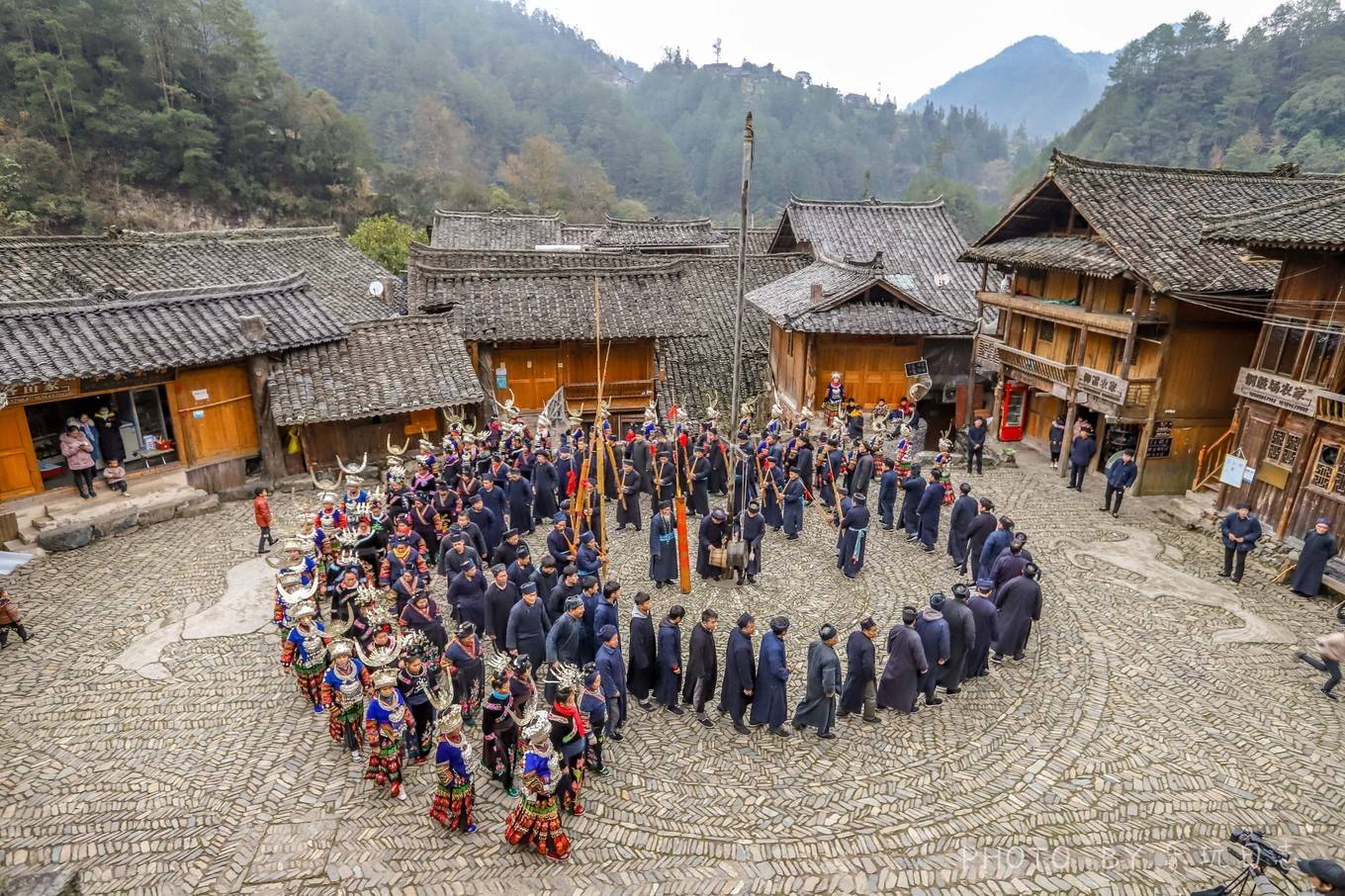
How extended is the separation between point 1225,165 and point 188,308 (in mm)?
79650

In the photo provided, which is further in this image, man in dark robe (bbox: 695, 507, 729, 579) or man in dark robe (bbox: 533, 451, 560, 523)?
man in dark robe (bbox: 533, 451, 560, 523)

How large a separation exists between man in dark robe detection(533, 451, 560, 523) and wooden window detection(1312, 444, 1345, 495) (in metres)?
15.0

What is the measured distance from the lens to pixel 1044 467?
20.4 metres

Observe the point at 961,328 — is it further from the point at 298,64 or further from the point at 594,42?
the point at 594,42

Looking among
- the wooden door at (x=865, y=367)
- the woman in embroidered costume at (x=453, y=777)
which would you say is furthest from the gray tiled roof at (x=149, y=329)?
the wooden door at (x=865, y=367)

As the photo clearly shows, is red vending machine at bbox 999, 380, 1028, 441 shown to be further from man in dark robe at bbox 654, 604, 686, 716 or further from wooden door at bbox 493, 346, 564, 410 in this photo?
man in dark robe at bbox 654, 604, 686, 716

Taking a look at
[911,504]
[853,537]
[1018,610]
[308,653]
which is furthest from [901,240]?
[308,653]

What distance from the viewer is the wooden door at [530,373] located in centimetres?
2155

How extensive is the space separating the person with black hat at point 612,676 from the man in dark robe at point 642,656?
1.37ft

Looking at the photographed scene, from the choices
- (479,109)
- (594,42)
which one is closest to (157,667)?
(479,109)

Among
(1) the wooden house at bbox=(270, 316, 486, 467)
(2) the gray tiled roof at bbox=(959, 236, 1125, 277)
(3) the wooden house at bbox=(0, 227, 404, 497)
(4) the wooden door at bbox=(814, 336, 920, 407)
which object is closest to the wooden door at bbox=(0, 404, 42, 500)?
(3) the wooden house at bbox=(0, 227, 404, 497)

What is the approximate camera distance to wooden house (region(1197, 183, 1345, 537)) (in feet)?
43.8

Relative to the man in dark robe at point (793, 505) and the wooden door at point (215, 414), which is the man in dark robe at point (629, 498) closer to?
the man in dark robe at point (793, 505)

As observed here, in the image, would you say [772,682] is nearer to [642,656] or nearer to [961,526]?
[642,656]
